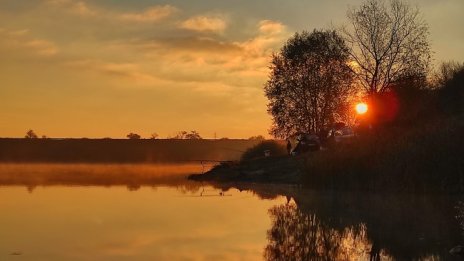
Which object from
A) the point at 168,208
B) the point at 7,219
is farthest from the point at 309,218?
the point at 7,219

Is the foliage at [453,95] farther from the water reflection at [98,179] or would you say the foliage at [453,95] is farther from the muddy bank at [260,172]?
the water reflection at [98,179]

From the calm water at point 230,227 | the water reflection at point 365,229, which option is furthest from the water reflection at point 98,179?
the water reflection at point 365,229

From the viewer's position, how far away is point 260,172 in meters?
47.2

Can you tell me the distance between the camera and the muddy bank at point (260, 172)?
144ft

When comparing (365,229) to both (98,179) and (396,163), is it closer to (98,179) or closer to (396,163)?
(396,163)

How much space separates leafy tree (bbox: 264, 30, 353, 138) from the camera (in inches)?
2251

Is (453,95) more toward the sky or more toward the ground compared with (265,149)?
more toward the sky

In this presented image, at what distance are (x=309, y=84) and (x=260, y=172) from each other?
46.4 ft

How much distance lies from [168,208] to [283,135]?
122ft

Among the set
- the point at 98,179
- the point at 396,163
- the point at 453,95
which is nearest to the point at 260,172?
the point at 98,179

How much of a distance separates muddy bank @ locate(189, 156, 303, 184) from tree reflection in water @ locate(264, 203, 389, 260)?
21790 millimetres

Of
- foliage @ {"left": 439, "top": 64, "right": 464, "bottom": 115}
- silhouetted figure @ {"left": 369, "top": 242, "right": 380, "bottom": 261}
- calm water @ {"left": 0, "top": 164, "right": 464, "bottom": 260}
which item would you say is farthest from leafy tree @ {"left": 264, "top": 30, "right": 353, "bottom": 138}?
silhouetted figure @ {"left": 369, "top": 242, "right": 380, "bottom": 261}

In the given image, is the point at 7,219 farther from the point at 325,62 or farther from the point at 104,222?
the point at 325,62

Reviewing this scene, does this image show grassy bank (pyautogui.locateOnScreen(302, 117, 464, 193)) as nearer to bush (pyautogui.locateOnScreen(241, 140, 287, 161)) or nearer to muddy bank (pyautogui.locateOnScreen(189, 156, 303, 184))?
muddy bank (pyautogui.locateOnScreen(189, 156, 303, 184))
